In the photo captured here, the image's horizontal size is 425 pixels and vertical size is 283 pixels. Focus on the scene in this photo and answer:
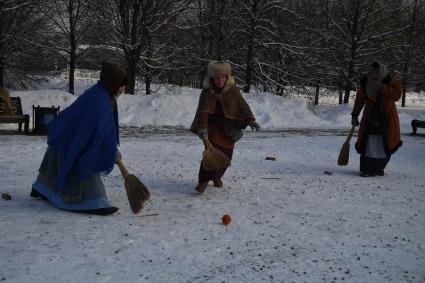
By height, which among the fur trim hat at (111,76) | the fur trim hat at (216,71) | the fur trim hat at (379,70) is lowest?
the fur trim hat at (111,76)

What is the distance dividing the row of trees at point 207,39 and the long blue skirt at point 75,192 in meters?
13.8

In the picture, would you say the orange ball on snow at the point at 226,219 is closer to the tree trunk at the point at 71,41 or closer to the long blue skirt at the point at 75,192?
the long blue skirt at the point at 75,192

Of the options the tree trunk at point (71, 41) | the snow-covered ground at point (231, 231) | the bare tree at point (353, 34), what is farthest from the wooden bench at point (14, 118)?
the bare tree at point (353, 34)

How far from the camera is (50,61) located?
23047mm

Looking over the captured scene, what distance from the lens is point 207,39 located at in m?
22.2

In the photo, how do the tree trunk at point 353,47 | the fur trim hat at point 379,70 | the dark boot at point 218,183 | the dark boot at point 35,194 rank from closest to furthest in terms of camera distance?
the dark boot at point 35,194
the dark boot at point 218,183
the fur trim hat at point 379,70
the tree trunk at point 353,47

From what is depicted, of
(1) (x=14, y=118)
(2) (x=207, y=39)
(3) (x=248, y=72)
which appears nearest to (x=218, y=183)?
(1) (x=14, y=118)

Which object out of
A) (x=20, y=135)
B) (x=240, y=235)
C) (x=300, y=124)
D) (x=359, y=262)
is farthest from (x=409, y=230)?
(x=300, y=124)

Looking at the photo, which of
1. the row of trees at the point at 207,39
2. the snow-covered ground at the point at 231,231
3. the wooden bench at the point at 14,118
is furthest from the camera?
the row of trees at the point at 207,39

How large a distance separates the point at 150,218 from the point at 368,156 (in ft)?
14.1

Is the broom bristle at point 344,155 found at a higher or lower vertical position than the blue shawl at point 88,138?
lower

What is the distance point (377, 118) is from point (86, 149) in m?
4.91

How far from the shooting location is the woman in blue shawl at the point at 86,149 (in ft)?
16.3

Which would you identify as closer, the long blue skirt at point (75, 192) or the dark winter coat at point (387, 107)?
the long blue skirt at point (75, 192)
